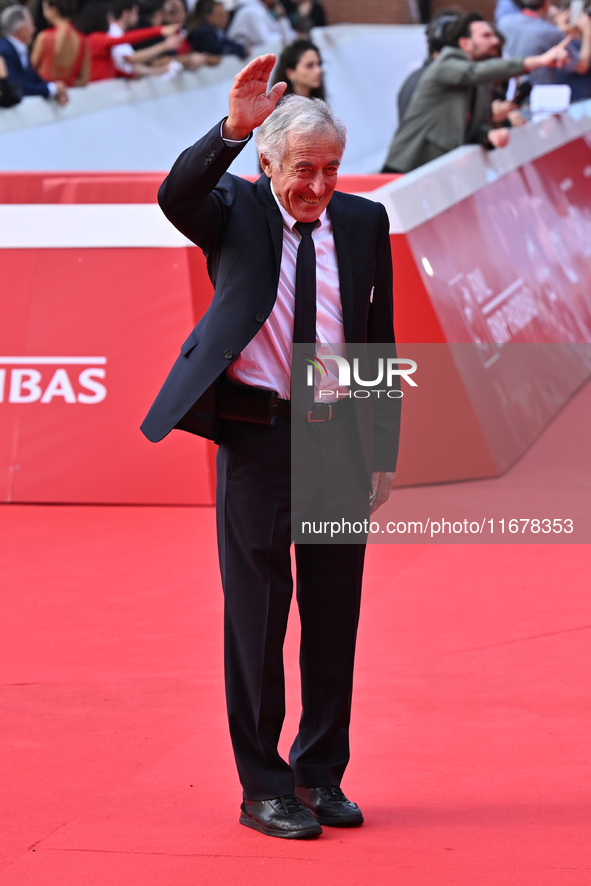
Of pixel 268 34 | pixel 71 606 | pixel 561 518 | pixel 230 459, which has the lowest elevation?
pixel 268 34

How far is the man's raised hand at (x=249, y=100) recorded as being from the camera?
2916 mm

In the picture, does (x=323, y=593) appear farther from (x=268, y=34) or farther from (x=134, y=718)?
(x=268, y=34)

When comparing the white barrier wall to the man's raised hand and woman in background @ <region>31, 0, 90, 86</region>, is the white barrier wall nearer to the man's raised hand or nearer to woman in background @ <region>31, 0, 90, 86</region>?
woman in background @ <region>31, 0, 90, 86</region>

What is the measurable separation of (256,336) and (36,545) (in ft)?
11.4

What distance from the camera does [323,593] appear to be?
3314mm

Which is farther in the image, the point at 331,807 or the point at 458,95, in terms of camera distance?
the point at 458,95

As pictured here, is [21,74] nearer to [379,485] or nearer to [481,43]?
[481,43]

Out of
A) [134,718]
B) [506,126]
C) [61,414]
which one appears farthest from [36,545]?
[506,126]

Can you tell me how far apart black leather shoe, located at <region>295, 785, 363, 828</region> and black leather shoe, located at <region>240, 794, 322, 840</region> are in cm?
5

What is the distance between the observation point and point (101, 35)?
13.3m

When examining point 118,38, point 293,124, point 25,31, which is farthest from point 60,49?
point 293,124

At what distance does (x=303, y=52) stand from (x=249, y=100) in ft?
18.9

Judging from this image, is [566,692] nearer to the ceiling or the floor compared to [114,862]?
Result: nearer to the floor

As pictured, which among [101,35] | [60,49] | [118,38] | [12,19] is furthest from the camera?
[118,38]
